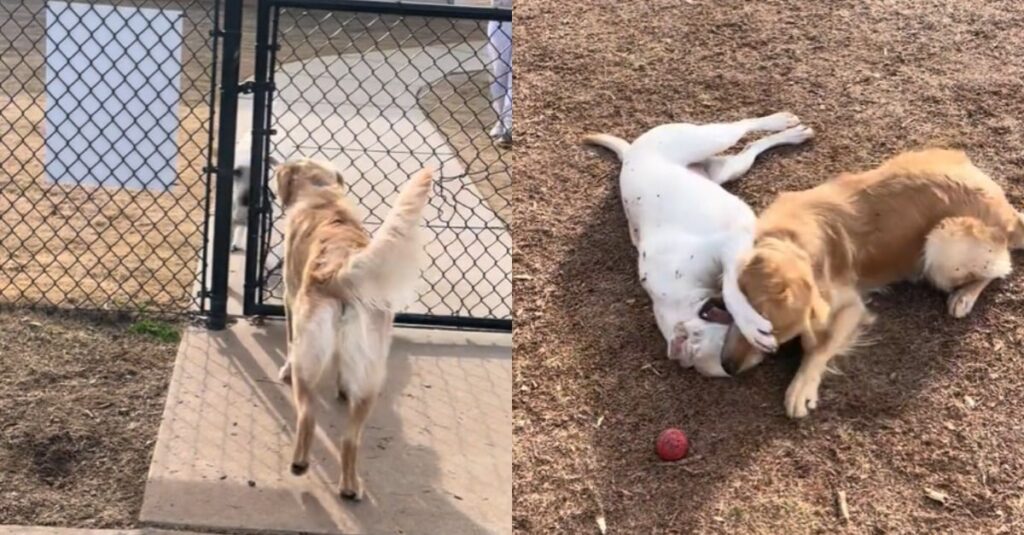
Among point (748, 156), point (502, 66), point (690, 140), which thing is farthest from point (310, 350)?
point (502, 66)

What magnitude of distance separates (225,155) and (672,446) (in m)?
2.08

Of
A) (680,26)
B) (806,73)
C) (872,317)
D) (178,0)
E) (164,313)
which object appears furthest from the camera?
(178,0)

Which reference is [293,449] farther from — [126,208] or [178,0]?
[178,0]

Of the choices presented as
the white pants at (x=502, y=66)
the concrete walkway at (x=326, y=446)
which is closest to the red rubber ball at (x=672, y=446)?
the concrete walkway at (x=326, y=446)

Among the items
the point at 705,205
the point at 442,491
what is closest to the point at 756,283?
the point at 705,205

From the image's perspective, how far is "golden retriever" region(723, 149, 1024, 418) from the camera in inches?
155

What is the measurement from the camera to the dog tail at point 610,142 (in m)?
5.06

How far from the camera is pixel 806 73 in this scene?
5770 millimetres

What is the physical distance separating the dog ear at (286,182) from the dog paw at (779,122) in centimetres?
225

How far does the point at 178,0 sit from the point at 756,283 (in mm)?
9605

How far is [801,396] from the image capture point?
3.84 m

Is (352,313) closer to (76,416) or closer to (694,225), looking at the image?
(76,416)

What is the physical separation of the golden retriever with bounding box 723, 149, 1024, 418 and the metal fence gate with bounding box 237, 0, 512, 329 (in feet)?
4.43

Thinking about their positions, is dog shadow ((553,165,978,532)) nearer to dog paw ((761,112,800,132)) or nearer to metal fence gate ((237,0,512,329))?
metal fence gate ((237,0,512,329))
